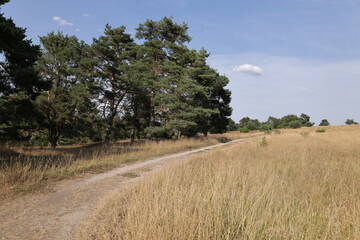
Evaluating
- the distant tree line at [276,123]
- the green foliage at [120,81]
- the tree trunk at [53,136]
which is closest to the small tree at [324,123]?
the distant tree line at [276,123]

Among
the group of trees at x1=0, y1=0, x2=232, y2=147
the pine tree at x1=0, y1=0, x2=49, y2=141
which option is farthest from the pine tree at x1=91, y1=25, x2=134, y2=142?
the pine tree at x1=0, y1=0, x2=49, y2=141

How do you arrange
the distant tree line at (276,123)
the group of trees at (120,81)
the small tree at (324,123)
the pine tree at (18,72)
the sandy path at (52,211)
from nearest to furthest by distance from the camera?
the sandy path at (52,211)
the pine tree at (18,72)
the group of trees at (120,81)
the distant tree line at (276,123)
the small tree at (324,123)

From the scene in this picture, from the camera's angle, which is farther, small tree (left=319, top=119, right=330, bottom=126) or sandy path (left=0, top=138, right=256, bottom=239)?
small tree (left=319, top=119, right=330, bottom=126)

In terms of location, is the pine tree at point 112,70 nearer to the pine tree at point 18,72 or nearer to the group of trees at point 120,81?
the group of trees at point 120,81

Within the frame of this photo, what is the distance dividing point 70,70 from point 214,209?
21.6 m

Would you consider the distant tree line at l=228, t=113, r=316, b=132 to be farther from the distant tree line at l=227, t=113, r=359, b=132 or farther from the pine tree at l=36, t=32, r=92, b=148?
the pine tree at l=36, t=32, r=92, b=148

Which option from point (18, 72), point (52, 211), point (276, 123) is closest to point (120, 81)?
point (18, 72)

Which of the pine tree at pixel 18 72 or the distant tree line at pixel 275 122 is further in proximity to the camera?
the distant tree line at pixel 275 122

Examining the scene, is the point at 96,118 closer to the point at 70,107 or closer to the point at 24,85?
the point at 70,107

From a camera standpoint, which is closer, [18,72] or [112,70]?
[18,72]

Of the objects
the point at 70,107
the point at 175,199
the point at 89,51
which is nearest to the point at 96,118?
the point at 70,107

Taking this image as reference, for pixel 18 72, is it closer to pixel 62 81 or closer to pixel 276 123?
pixel 62 81

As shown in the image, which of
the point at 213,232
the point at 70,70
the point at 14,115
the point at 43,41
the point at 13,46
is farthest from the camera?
the point at 43,41

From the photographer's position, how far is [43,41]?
2119 cm
